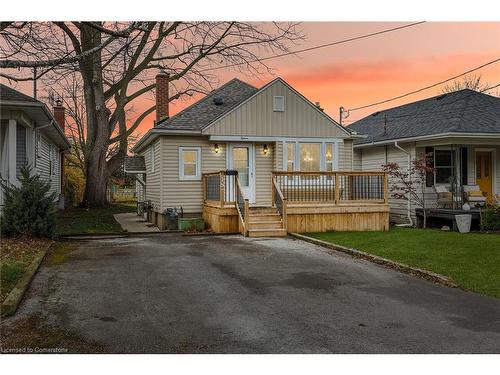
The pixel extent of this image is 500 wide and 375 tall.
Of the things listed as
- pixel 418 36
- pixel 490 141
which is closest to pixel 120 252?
pixel 418 36

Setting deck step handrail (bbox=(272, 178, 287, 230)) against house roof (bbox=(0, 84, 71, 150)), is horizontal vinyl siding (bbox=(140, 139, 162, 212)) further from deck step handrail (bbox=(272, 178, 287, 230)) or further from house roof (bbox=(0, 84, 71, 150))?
deck step handrail (bbox=(272, 178, 287, 230))

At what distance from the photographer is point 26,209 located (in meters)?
11.4

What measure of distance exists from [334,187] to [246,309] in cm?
1003

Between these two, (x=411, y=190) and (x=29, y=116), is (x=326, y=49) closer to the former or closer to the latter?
(x=411, y=190)

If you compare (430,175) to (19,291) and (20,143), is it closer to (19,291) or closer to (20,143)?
(20,143)

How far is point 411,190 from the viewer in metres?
18.0

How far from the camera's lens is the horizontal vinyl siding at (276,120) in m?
16.2

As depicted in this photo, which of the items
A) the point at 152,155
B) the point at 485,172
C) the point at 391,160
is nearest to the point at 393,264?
the point at 391,160

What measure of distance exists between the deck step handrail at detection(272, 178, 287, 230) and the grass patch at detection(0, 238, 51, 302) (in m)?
6.25

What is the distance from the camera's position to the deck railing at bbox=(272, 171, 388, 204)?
49.0 feet

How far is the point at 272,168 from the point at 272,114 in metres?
1.85

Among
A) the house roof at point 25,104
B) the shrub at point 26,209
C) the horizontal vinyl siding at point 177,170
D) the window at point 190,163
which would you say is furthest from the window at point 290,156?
the shrub at point 26,209

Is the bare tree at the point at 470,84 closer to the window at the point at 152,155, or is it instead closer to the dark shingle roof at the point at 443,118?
the dark shingle roof at the point at 443,118

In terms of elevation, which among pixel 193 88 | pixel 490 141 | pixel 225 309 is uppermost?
pixel 193 88
